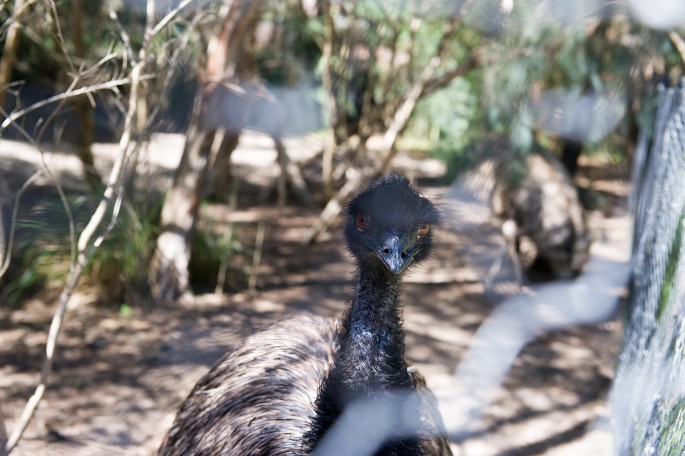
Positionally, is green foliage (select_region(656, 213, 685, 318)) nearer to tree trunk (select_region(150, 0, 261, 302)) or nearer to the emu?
the emu

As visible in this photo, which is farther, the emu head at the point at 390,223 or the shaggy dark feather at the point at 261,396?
the shaggy dark feather at the point at 261,396

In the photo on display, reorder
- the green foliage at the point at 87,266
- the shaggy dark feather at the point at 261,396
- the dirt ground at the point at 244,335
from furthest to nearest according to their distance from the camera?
the green foliage at the point at 87,266
the dirt ground at the point at 244,335
the shaggy dark feather at the point at 261,396

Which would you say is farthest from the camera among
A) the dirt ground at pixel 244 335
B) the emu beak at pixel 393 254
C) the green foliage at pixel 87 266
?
the green foliage at pixel 87 266

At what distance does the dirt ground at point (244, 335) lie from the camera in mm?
3057

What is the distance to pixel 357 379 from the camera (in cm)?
174

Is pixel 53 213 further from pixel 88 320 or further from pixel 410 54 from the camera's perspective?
pixel 410 54

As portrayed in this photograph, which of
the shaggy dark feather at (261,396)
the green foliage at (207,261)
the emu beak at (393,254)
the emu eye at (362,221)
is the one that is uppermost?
the emu eye at (362,221)

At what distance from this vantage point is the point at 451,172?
4.79 metres

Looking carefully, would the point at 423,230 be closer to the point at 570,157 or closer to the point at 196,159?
the point at 196,159

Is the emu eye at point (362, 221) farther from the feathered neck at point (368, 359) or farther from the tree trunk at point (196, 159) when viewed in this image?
the tree trunk at point (196, 159)

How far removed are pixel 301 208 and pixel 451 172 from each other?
1.77m

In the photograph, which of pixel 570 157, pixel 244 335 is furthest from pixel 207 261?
pixel 570 157

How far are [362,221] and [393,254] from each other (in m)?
0.18

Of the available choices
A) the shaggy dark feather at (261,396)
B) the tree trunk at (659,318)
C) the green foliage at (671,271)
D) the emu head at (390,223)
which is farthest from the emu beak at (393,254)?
the green foliage at (671,271)
